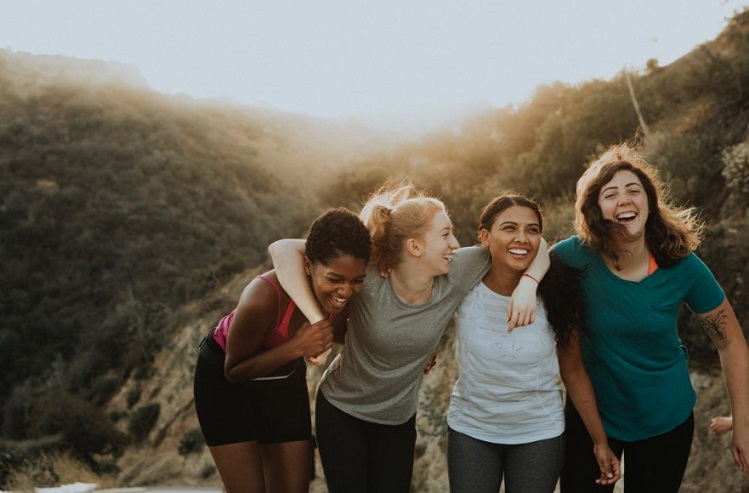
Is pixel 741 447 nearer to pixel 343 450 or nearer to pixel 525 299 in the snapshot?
pixel 525 299

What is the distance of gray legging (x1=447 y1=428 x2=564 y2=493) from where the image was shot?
295cm

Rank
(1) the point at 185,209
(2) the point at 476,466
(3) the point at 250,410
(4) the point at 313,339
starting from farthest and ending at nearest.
Answer: 1. (1) the point at 185,209
2. (3) the point at 250,410
3. (2) the point at 476,466
4. (4) the point at 313,339

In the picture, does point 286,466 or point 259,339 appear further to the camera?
point 286,466

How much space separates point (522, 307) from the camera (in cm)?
291

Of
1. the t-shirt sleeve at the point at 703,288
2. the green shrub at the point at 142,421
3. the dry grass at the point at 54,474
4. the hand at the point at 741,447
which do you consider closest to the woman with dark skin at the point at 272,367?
the t-shirt sleeve at the point at 703,288

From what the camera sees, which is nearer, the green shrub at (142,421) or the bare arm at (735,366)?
the bare arm at (735,366)

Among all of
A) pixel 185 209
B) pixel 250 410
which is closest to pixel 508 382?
pixel 250 410

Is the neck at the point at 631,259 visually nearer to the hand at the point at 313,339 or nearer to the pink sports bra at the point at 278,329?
the hand at the point at 313,339

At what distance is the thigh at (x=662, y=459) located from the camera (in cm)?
310

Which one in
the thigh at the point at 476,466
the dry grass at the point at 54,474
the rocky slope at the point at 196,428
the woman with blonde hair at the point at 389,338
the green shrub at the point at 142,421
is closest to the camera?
the thigh at the point at 476,466

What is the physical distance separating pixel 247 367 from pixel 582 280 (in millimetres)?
1620

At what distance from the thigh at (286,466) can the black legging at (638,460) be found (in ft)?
4.23

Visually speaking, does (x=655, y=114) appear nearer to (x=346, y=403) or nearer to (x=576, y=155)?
(x=576, y=155)

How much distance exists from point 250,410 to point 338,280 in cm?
88
